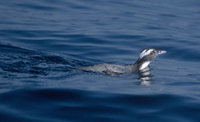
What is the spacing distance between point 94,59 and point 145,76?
10.3 feet

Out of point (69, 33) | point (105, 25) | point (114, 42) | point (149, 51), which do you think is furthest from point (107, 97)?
point (105, 25)

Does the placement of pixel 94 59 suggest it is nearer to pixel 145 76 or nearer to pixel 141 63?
pixel 141 63

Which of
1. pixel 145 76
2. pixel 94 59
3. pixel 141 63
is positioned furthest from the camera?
pixel 94 59

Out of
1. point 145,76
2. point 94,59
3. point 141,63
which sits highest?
point 94,59

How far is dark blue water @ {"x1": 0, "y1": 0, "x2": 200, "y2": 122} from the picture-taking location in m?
10.4

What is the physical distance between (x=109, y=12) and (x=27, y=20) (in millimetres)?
6516

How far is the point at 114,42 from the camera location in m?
20.4

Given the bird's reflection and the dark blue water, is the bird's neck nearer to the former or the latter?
the bird's reflection

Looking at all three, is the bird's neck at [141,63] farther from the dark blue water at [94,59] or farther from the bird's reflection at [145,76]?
the dark blue water at [94,59]

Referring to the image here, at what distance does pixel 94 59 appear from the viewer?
17.0 m

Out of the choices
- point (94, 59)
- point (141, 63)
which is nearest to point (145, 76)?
point (141, 63)

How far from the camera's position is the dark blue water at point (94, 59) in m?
10.4

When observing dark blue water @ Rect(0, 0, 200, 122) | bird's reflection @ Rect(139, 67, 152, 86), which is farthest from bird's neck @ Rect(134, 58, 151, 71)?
dark blue water @ Rect(0, 0, 200, 122)

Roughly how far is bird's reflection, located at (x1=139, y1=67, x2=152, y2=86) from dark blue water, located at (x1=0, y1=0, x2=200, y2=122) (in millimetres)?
183
